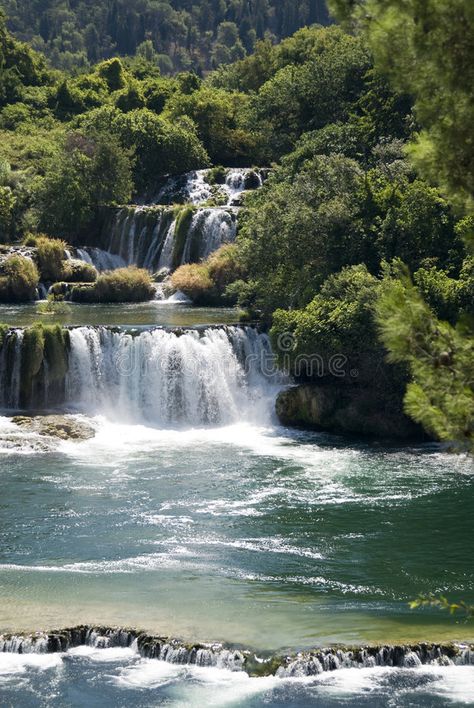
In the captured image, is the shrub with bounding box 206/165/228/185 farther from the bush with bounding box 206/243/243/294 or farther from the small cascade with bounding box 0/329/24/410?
the small cascade with bounding box 0/329/24/410

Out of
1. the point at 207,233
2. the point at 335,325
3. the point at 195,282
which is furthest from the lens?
the point at 207,233

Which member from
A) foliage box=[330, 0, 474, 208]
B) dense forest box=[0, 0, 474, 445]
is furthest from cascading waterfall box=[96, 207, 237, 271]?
foliage box=[330, 0, 474, 208]

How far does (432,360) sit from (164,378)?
2324 cm

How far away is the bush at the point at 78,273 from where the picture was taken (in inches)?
1871

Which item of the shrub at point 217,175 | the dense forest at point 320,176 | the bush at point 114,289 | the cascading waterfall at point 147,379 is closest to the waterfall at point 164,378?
the cascading waterfall at point 147,379

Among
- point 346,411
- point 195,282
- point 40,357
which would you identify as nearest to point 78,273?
point 195,282

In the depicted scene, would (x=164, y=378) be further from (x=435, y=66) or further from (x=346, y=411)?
(x=435, y=66)

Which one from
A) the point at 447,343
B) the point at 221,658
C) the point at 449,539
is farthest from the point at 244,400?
the point at 447,343

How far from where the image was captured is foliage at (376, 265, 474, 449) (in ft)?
36.5

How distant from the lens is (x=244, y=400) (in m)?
34.3

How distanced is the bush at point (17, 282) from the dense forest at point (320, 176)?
20.3 ft

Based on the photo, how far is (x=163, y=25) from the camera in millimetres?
171375

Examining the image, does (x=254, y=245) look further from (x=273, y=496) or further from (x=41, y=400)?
(x=273, y=496)

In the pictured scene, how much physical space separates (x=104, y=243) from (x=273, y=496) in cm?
2995
